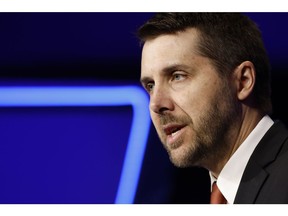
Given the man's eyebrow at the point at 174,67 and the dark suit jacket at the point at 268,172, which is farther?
the man's eyebrow at the point at 174,67

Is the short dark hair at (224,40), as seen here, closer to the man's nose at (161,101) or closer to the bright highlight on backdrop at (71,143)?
the man's nose at (161,101)

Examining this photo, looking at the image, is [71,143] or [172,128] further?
[71,143]

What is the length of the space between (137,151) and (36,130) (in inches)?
16.8

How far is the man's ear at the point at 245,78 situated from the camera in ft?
4.24

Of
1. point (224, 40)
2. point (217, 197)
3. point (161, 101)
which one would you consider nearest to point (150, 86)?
point (161, 101)

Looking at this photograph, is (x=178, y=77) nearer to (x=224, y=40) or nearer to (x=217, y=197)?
(x=224, y=40)

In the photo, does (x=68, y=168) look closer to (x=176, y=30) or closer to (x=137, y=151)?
(x=137, y=151)

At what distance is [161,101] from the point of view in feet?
4.25

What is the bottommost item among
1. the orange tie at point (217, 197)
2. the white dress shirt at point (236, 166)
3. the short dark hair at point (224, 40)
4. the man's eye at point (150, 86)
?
the orange tie at point (217, 197)

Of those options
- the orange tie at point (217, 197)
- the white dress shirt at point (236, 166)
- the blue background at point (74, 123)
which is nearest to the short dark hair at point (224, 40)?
the white dress shirt at point (236, 166)

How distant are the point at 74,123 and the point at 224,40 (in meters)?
0.87

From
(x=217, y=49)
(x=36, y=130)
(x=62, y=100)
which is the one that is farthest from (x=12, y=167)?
(x=217, y=49)

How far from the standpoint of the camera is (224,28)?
4.36 ft

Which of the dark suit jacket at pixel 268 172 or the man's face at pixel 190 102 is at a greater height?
the man's face at pixel 190 102
